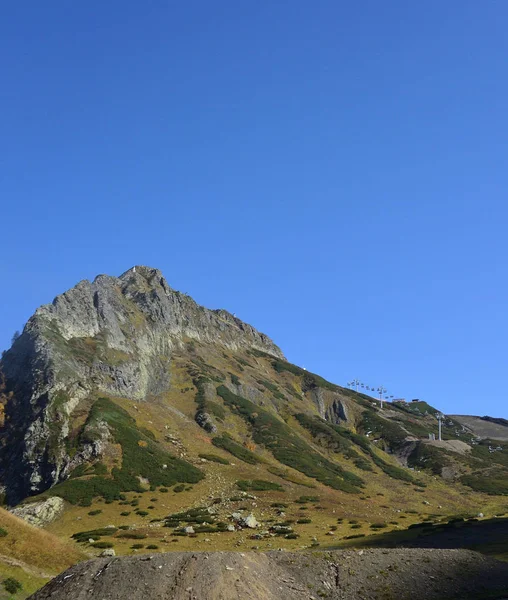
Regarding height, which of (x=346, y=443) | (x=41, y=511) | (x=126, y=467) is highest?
(x=346, y=443)

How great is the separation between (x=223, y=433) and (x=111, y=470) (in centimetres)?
4524

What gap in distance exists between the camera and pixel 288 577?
28.5 metres

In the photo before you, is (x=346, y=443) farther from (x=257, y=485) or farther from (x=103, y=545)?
(x=103, y=545)

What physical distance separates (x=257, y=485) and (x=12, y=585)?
70656 mm

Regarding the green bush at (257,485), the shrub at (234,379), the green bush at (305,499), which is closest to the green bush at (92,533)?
the green bush at (257,485)

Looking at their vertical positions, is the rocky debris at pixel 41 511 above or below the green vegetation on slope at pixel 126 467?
below

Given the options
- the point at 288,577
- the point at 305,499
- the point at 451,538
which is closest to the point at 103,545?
the point at 288,577

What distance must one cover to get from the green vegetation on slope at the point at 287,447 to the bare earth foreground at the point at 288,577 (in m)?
84.5

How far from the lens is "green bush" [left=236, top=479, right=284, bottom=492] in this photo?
93562mm

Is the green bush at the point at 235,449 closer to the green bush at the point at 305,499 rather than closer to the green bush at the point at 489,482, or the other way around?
the green bush at the point at 305,499

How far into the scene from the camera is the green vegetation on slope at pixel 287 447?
402ft

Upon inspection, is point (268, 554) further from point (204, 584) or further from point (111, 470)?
point (111, 470)

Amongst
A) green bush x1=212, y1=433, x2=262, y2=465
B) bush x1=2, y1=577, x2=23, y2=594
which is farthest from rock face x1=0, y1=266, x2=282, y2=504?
bush x1=2, y1=577, x2=23, y2=594

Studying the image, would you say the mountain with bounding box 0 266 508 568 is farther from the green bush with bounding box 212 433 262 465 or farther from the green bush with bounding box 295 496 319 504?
the green bush with bounding box 212 433 262 465
